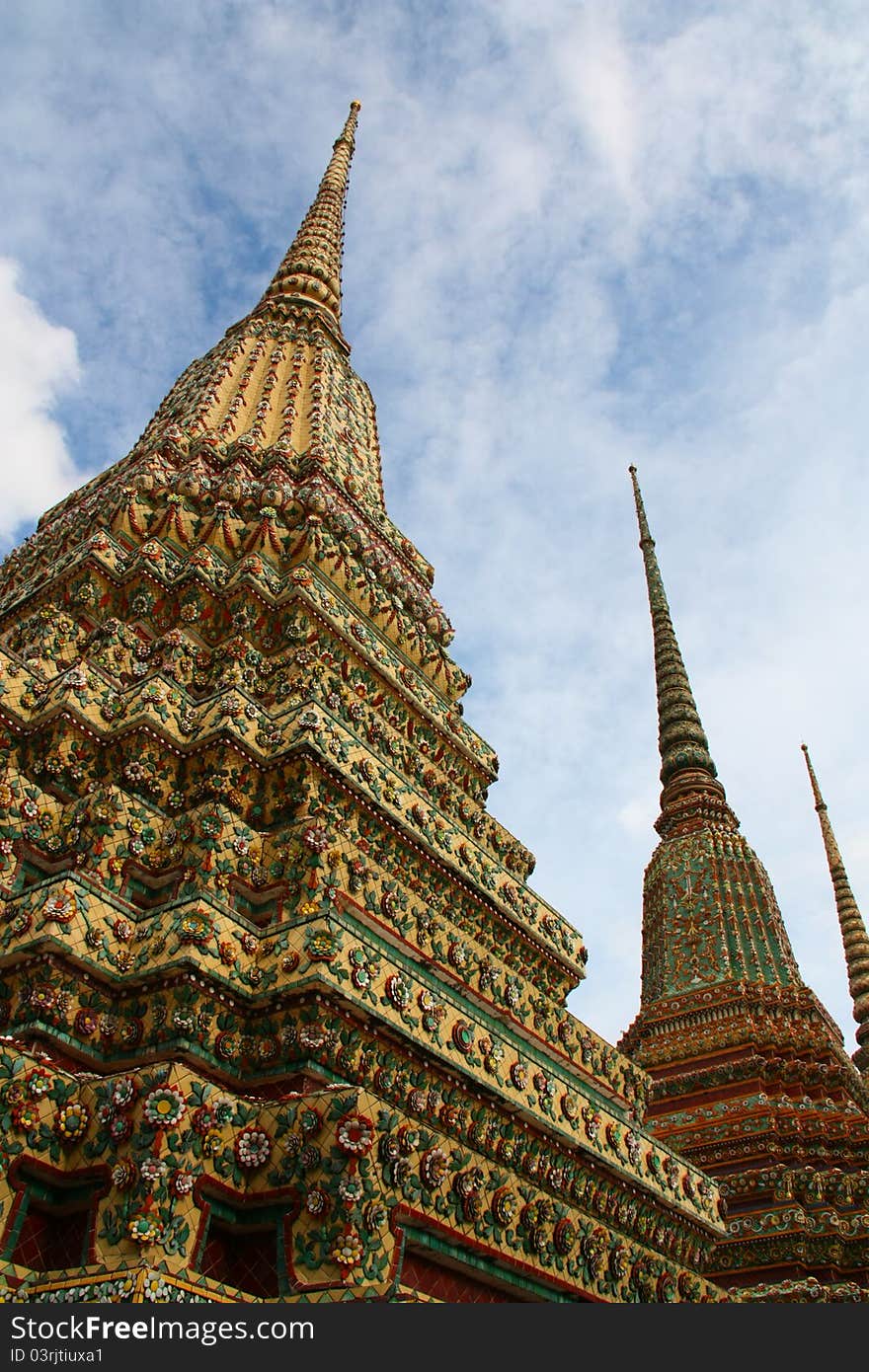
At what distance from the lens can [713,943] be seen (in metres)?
18.2

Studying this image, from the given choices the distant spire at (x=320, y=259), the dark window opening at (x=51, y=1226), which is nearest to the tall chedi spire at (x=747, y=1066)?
the dark window opening at (x=51, y=1226)

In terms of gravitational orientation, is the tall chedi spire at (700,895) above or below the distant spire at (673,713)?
below

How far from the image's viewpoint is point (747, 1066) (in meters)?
15.5

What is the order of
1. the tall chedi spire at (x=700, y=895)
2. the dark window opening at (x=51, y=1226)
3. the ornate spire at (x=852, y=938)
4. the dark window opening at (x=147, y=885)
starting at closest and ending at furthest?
the dark window opening at (x=51, y=1226) < the dark window opening at (x=147, y=885) < the tall chedi spire at (x=700, y=895) < the ornate spire at (x=852, y=938)

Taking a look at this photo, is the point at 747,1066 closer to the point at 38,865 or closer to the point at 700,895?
the point at 700,895

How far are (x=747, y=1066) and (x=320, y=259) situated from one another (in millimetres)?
15825

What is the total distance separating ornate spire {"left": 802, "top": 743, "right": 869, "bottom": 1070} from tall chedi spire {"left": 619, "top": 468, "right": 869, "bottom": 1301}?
4.09 metres

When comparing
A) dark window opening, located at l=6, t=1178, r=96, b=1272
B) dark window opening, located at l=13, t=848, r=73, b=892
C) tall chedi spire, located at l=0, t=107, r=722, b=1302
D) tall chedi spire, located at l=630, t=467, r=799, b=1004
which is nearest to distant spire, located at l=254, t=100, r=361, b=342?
tall chedi spire, located at l=0, t=107, r=722, b=1302

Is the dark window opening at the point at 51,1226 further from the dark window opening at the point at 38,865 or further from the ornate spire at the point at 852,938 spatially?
the ornate spire at the point at 852,938

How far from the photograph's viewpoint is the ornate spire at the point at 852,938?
21.7 meters

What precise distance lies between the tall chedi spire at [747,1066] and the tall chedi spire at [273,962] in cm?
432

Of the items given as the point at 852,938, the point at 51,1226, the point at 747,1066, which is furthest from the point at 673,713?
the point at 51,1226

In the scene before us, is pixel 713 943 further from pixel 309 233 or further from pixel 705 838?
pixel 309 233

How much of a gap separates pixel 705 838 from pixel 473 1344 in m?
17.5
